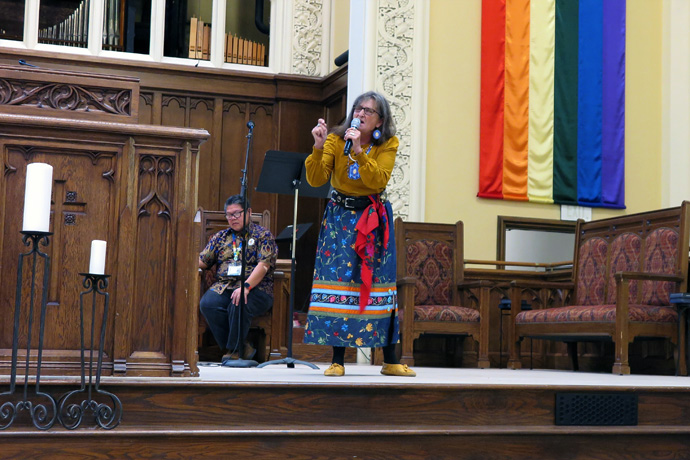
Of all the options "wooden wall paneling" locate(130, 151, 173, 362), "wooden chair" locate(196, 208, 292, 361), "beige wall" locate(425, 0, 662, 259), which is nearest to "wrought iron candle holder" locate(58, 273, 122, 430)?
"wooden wall paneling" locate(130, 151, 173, 362)

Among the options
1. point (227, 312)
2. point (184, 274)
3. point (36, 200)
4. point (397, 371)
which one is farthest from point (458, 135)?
point (36, 200)

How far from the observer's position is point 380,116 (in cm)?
440

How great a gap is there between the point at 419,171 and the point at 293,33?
124 inches

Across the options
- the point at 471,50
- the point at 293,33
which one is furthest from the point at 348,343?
the point at 293,33

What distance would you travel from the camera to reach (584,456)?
371cm

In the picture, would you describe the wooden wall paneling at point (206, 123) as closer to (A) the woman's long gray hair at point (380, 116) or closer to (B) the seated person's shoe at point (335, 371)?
(A) the woman's long gray hair at point (380, 116)

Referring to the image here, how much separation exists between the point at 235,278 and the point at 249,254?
0.20 metres

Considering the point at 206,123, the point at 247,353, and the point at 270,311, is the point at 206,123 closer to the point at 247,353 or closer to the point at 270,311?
the point at 270,311

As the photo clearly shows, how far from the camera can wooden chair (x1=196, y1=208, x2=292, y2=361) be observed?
6.60m

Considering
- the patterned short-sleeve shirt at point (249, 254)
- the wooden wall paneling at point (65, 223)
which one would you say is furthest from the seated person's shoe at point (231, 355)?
the wooden wall paneling at point (65, 223)

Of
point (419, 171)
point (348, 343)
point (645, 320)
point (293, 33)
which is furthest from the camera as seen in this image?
point (293, 33)

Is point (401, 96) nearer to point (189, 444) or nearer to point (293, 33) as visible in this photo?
point (293, 33)

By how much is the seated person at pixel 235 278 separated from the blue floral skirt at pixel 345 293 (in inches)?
77.7

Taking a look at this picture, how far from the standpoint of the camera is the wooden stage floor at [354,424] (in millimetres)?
3160
